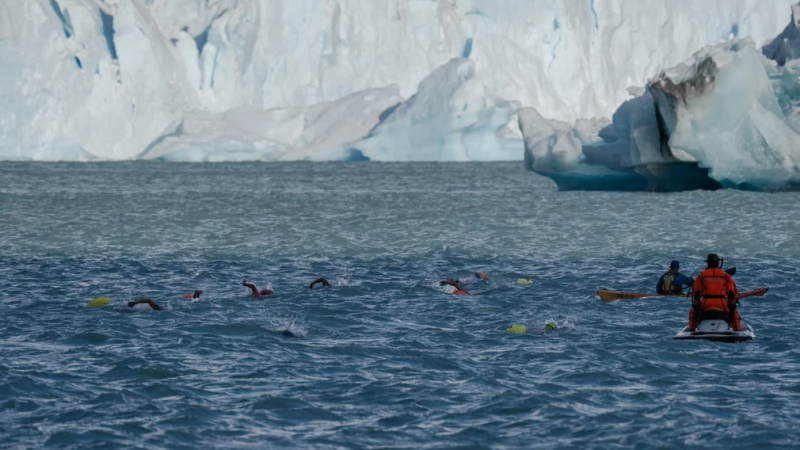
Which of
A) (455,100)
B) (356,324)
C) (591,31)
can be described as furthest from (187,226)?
(591,31)

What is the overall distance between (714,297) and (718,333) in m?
0.45

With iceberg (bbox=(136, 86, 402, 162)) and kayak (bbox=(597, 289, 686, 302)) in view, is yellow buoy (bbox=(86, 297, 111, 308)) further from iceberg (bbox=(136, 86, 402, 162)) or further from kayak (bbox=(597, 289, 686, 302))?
iceberg (bbox=(136, 86, 402, 162))

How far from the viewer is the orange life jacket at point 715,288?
546 inches

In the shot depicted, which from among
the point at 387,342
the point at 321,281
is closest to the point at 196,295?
the point at 321,281

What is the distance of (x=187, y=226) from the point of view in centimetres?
3319

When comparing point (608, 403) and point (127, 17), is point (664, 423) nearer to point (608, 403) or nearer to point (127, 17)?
point (608, 403)

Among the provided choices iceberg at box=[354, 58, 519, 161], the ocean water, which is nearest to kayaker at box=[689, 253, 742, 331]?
the ocean water

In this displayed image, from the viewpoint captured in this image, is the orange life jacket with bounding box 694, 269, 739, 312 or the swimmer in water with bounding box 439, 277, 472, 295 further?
the swimmer in water with bounding box 439, 277, 472, 295

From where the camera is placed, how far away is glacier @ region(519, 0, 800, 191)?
109 ft

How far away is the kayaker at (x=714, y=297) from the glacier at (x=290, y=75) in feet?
195

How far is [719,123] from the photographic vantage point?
112ft

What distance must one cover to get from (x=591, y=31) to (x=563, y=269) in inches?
3036

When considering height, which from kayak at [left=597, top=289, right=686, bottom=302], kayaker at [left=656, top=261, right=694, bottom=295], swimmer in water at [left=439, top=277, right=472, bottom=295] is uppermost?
kayaker at [left=656, top=261, right=694, bottom=295]

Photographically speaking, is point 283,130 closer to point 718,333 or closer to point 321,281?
point 321,281
